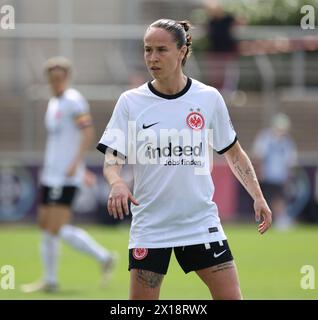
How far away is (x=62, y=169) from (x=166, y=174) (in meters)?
6.10

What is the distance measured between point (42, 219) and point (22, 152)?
419 inches

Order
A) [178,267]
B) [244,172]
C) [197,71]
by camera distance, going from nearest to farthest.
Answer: [244,172], [178,267], [197,71]

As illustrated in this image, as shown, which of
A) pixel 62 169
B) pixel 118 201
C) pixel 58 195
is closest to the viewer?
pixel 118 201

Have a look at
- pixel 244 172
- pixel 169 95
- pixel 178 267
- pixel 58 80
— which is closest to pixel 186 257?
pixel 244 172

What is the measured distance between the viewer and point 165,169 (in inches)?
298

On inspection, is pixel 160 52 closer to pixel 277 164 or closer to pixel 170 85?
pixel 170 85

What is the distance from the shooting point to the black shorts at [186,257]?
7520 mm

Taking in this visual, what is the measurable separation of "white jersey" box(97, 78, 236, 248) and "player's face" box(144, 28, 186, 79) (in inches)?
7.5

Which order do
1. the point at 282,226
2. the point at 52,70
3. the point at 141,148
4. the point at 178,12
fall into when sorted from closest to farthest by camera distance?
the point at 141,148 → the point at 52,70 → the point at 282,226 → the point at 178,12

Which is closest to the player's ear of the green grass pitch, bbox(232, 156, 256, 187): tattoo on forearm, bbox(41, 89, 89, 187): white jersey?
bbox(232, 156, 256, 187): tattoo on forearm

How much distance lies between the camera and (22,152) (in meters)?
23.9

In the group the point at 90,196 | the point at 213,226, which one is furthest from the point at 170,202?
the point at 90,196

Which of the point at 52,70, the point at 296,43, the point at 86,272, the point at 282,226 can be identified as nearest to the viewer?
the point at 52,70
